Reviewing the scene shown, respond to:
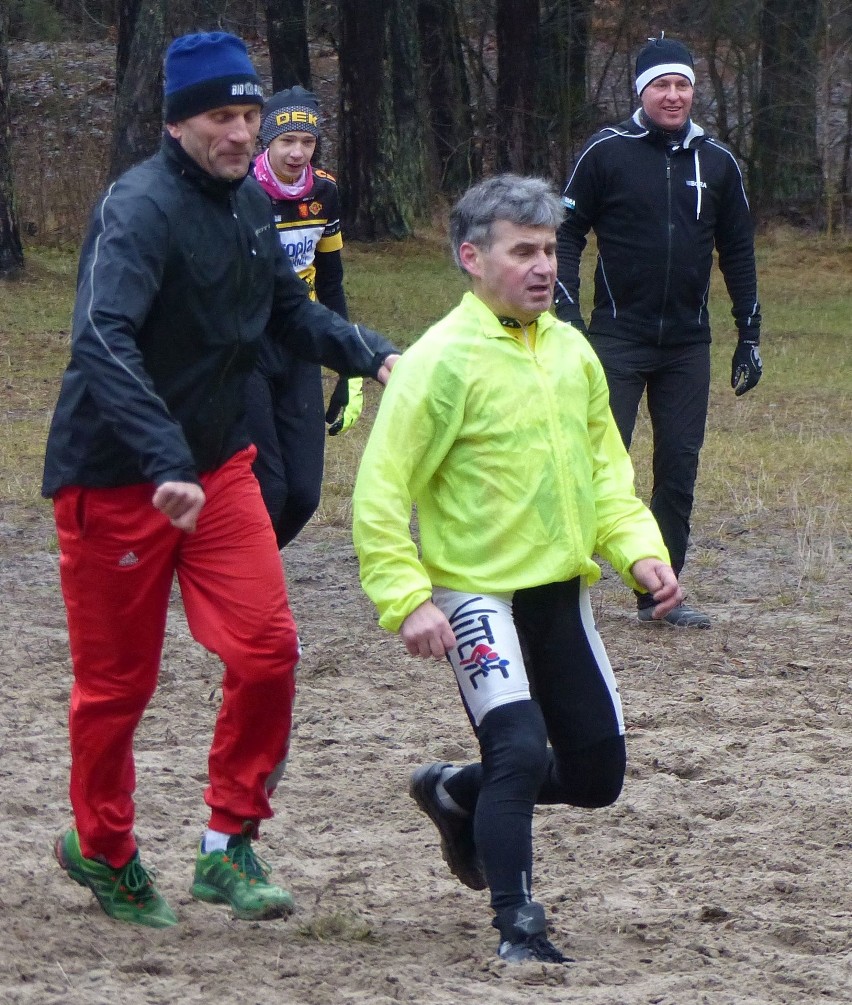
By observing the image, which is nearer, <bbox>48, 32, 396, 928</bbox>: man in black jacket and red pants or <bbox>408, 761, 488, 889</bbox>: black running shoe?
<bbox>48, 32, 396, 928</bbox>: man in black jacket and red pants

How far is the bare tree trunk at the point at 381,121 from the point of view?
77.0 feet

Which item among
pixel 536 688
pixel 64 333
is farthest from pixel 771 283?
pixel 536 688

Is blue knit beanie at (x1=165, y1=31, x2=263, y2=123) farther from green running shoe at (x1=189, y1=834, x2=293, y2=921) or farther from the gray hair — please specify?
green running shoe at (x1=189, y1=834, x2=293, y2=921)

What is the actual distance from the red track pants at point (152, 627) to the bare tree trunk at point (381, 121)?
20633 mm

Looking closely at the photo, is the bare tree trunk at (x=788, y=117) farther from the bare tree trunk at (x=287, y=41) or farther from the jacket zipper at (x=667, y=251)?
the jacket zipper at (x=667, y=251)

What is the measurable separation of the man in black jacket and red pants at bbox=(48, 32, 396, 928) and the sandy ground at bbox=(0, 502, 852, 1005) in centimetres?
→ 29

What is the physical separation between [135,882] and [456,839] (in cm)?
81

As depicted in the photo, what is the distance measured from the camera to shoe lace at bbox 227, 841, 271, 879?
13.0 feet

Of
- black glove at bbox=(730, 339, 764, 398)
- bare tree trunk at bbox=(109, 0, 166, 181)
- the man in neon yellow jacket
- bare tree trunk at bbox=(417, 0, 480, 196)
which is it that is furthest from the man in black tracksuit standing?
bare tree trunk at bbox=(417, 0, 480, 196)

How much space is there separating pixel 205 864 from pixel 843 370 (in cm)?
1254

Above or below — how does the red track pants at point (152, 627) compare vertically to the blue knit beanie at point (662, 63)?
below

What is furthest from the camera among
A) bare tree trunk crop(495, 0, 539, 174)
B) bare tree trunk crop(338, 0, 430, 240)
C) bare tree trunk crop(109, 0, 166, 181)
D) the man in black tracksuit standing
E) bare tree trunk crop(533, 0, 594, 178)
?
bare tree trunk crop(533, 0, 594, 178)

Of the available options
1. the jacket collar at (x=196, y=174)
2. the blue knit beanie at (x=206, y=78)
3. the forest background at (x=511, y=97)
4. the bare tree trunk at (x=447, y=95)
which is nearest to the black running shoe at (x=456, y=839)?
the jacket collar at (x=196, y=174)

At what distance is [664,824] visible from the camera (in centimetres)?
480
